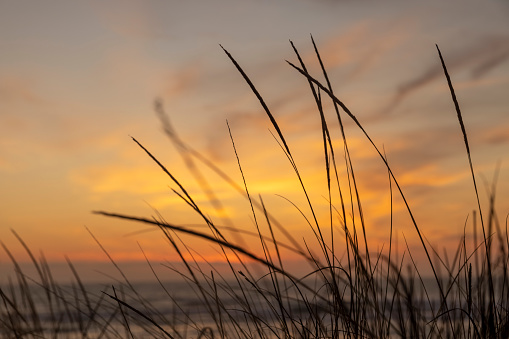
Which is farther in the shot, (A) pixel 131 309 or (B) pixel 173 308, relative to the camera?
(B) pixel 173 308

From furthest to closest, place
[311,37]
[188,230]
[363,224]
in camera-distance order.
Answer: [363,224] → [311,37] → [188,230]

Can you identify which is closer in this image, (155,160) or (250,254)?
(250,254)

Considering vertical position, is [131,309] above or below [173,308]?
below

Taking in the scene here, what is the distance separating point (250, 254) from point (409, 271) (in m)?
0.58

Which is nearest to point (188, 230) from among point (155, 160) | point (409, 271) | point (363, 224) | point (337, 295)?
point (155, 160)

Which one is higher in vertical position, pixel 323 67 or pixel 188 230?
pixel 323 67

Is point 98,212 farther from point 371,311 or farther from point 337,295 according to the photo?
point 371,311

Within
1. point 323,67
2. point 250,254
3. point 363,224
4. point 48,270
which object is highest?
point 323,67

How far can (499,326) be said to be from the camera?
4.65 feet

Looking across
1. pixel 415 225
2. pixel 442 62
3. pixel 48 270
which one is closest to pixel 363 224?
pixel 415 225

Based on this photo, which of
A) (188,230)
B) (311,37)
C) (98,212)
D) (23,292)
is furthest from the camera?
(23,292)

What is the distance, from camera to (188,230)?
0.72 m

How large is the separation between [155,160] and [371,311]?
72cm

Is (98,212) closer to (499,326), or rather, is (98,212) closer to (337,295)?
(337,295)
